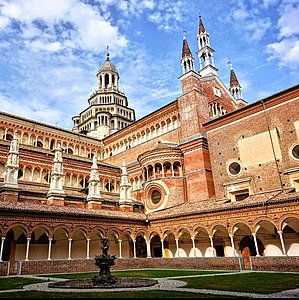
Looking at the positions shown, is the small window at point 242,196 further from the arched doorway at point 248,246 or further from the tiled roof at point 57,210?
the tiled roof at point 57,210

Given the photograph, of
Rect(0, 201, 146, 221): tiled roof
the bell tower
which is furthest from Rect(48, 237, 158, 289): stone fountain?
the bell tower

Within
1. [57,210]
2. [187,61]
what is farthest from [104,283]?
[187,61]

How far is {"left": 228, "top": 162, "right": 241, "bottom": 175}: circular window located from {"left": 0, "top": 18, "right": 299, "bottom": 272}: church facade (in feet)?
0.32

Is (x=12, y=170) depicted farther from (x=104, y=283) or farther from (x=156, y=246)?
(x=104, y=283)

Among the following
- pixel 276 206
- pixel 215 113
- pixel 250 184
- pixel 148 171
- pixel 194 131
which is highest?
pixel 215 113

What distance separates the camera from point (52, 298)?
8445 mm

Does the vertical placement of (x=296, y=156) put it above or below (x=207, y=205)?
above

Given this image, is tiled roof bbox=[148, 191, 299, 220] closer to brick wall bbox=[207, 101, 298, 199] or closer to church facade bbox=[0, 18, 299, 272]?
church facade bbox=[0, 18, 299, 272]

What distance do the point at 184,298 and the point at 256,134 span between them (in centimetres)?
2133

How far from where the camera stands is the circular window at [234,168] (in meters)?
27.7

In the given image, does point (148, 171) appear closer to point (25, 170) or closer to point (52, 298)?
point (25, 170)

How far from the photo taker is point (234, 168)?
28172 millimetres

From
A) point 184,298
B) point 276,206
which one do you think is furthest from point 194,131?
point 184,298

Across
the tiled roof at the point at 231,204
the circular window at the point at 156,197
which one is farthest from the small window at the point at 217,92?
the tiled roof at the point at 231,204
